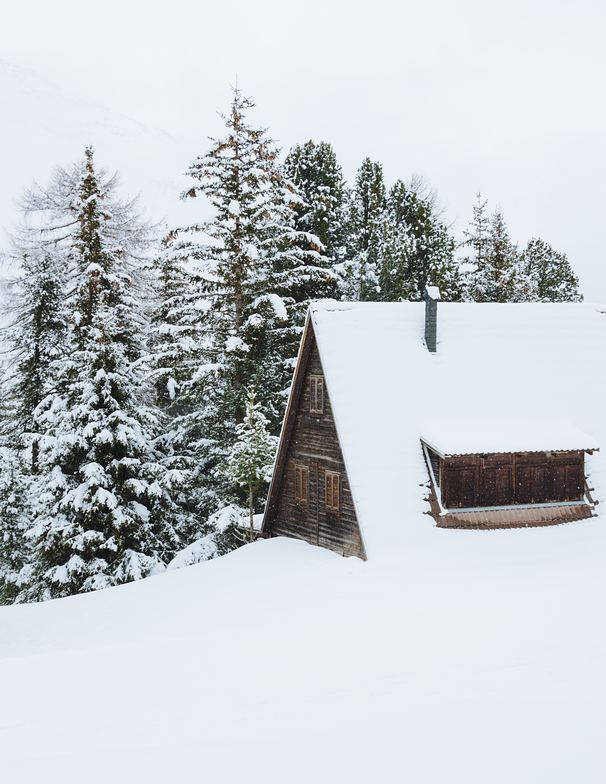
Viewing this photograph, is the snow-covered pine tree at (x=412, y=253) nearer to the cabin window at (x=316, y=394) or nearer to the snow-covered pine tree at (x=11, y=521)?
the cabin window at (x=316, y=394)

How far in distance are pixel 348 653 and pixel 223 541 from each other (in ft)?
43.7

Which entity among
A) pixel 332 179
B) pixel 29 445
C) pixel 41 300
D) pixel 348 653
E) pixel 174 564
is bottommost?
pixel 174 564

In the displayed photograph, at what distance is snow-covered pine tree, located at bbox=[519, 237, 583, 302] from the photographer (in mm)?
65512

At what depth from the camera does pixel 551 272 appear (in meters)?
67.3

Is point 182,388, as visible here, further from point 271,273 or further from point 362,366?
point 362,366

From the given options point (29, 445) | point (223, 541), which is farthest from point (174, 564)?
point (29, 445)

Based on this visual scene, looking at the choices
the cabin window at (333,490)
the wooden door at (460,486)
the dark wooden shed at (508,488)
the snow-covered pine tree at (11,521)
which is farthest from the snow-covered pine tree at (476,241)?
the snow-covered pine tree at (11,521)

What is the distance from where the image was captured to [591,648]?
1083 cm

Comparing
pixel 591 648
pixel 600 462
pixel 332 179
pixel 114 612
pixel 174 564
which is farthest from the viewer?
pixel 332 179

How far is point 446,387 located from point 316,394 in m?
3.89

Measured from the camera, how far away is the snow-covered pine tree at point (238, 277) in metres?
25.5

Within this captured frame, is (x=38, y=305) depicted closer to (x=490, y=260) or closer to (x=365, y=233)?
(x=365, y=233)

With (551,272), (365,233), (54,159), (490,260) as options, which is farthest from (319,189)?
(54,159)

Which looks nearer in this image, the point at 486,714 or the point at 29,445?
the point at 486,714
